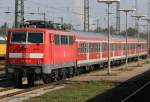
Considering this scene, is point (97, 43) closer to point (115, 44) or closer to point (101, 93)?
point (115, 44)

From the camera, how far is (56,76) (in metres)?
28.1

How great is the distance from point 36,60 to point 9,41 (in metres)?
1.78

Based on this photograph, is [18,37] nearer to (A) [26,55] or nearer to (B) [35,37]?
(B) [35,37]

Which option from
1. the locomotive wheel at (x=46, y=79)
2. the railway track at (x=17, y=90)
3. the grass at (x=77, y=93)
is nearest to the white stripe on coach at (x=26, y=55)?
the locomotive wheel at (x=46, y=79)

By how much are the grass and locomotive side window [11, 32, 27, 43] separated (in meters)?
3.34

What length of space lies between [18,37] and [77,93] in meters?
5.11

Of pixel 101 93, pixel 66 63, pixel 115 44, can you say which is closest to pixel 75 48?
pixel 66 63

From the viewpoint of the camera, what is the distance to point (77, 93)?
2170cm

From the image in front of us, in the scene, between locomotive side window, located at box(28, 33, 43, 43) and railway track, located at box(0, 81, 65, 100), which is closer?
railway track, located at box(0, 81, 65, 100)

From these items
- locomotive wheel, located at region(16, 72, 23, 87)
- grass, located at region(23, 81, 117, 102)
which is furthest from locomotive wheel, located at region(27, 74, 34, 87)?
grass, located at region(23, 81, 117, 102)

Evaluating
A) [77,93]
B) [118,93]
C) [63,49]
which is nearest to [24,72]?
[77,93]

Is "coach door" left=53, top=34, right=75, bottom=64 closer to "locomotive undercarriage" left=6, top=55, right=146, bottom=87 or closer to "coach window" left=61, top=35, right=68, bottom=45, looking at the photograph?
"coach window" left=61, top=35, right=68, bottom=45

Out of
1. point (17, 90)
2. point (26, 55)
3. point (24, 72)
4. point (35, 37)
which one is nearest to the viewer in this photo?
point (17, 90)

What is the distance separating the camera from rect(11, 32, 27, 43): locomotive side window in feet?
81.6
